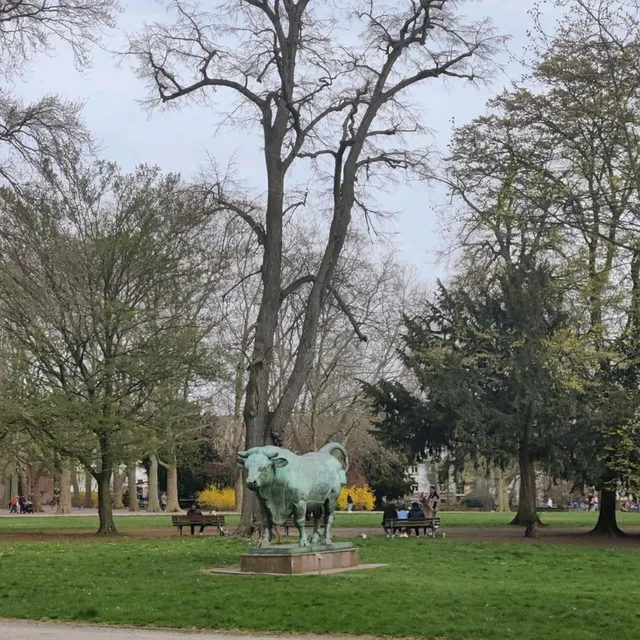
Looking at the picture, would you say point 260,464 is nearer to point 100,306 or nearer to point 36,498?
point 100,306

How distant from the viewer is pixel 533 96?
66.8 feet

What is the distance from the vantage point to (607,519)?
3281 cm

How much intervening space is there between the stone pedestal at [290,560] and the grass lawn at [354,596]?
0.64 metres

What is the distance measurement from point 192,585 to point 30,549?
985 cm

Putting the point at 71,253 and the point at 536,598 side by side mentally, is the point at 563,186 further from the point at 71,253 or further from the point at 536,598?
the point at 71,253

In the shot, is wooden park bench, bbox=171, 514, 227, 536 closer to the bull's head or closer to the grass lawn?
the grass lawn

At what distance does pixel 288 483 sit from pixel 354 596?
335 cm

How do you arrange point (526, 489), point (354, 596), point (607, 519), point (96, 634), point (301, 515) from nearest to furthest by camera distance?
point (96, 634) < point (354, 596) < point (301, 515) < point (607, 519) < point (526, 489)

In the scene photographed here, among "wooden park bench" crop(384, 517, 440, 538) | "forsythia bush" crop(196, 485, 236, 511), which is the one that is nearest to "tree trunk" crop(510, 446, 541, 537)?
"wooden park bench" crop(384, 517, 440, 538)

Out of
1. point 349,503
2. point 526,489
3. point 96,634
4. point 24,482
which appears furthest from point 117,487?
point 96,634

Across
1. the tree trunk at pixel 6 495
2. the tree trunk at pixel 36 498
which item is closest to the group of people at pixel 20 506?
the tree trunk at pixel 36 498

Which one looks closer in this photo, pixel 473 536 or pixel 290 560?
pixel 290 560

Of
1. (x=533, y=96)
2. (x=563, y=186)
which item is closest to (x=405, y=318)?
(x=533, y=96)

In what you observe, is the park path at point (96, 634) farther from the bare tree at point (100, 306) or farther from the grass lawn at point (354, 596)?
the bare tree at point (100, 306)
